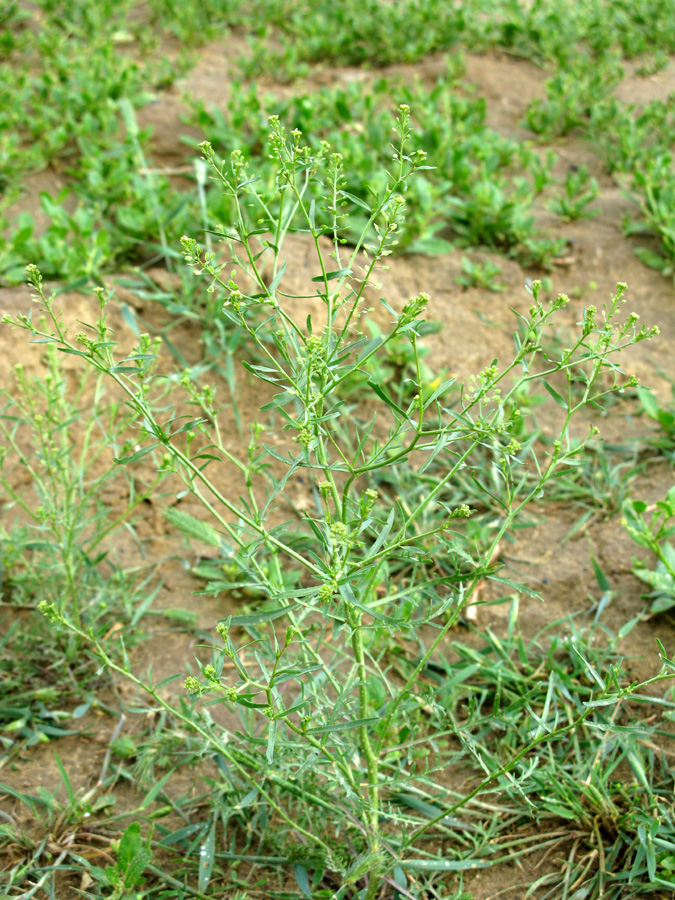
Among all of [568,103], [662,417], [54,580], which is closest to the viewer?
[54,580]

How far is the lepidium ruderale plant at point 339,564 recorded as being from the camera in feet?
4.61

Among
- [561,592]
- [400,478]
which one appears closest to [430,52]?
[400,478]

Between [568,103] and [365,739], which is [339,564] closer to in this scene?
[365,739]

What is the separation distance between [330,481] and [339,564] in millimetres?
164

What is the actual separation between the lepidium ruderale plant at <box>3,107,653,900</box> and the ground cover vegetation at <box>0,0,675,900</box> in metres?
0.02

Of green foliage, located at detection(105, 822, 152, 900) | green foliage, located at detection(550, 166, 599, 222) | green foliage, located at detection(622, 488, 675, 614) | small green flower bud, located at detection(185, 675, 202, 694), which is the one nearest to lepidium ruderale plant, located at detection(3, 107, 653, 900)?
small green flower bud, located at detection(185, 675, 202, 694)

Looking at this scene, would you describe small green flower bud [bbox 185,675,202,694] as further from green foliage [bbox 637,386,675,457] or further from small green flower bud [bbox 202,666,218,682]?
green foliage [bbox 637,386,675,457]

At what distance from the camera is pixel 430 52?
5.34 meters

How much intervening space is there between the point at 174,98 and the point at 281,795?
399cm

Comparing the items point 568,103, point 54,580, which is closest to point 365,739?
point 54,580

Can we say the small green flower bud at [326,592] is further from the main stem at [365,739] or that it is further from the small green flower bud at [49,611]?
the small green flower bud at [49,611]

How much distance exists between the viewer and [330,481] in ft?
4.86

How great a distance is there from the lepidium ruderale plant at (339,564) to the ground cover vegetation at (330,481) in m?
0.02

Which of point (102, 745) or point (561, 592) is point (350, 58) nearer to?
point (561, 592)
